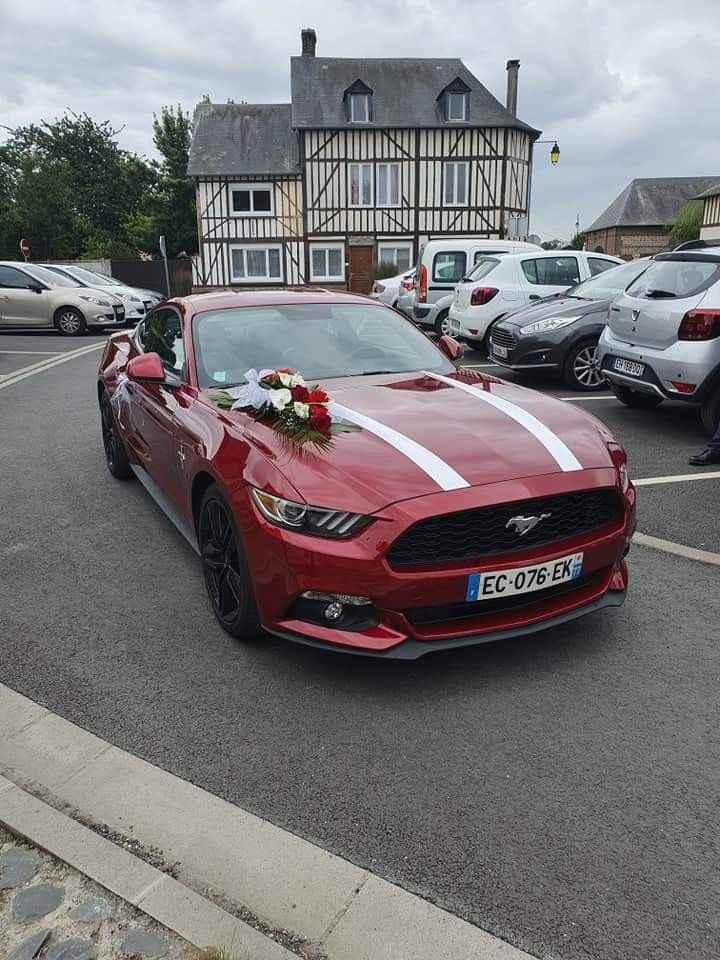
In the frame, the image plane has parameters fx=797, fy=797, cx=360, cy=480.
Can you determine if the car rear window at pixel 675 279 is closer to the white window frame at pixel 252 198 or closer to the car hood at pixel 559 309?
the car hood at pixel 559 309

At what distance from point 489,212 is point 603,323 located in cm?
2858

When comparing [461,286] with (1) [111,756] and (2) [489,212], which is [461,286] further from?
(2) [489,212]

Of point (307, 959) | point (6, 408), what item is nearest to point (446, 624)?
point (307, 959)

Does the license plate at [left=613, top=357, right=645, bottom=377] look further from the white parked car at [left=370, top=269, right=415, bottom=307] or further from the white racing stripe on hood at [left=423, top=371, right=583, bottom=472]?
the white parked car at [left=370, top=269, right=415, bottom=307]

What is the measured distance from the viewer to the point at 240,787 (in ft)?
8.95

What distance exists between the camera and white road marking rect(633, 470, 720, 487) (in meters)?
6.08

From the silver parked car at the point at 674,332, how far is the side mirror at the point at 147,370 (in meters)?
4.64

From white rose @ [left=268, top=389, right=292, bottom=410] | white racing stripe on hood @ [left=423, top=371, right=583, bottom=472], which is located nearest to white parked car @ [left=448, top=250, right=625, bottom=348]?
white racing stripe on hood @ [left=423, top=371, right=583, bottom=472]

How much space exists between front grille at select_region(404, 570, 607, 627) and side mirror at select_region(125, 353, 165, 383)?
2.18 metres

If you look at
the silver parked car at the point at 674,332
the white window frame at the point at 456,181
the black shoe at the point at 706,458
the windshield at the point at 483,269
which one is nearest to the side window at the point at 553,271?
the windshield at the point at 483,269

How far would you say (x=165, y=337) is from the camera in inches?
208

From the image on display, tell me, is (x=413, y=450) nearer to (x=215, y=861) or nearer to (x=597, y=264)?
(x=215, y=861)

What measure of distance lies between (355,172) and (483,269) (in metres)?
26.3

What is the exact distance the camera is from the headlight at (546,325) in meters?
9.73
